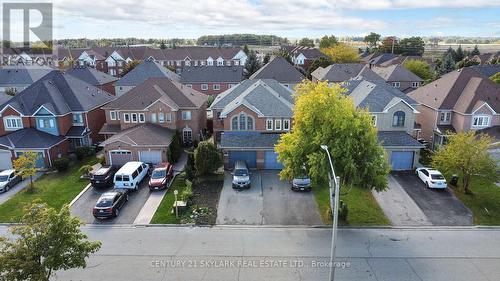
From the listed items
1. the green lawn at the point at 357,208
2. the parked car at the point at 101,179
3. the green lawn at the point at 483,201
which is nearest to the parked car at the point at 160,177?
the parked car at the point at 101,179

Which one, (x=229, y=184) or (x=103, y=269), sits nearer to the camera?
(x=103, y=269)

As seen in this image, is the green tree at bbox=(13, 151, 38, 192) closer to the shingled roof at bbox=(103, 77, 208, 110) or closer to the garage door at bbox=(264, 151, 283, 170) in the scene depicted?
the shingled roof at bbox=(103, 77, 208, 110)

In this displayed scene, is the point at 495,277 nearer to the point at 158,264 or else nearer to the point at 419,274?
the point at 419,274

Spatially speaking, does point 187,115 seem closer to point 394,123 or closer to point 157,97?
point 157,97

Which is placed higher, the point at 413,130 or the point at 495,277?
the point at 413,130

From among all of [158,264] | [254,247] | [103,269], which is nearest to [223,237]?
[254,247]

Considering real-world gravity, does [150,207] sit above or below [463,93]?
below

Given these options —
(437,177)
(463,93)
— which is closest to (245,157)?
(437,177)

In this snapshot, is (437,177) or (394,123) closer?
(437,177)
